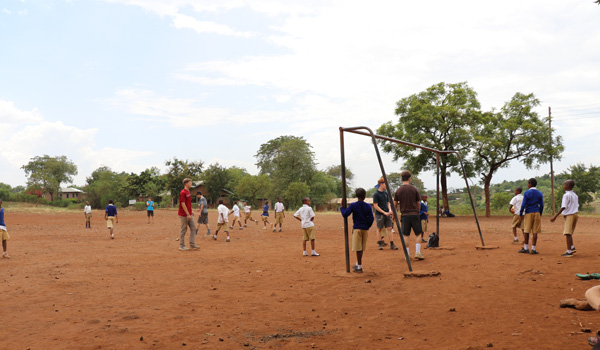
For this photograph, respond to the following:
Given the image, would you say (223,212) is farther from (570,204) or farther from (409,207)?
(570,204)

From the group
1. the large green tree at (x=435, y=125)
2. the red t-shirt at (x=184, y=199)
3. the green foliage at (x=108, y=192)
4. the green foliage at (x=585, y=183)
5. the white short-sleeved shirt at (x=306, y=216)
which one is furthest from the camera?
the green foliage at (x=108, y=192)

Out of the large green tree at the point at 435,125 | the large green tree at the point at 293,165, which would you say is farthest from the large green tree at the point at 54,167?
the large green tree at the point at 435,125

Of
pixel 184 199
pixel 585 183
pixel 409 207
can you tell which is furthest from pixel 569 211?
pixel 585 183

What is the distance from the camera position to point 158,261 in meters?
11.4

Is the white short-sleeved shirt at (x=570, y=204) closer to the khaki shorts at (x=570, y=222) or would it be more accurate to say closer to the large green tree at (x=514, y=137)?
the khaki shorts at (x=570, y=222)

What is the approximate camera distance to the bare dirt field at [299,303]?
4.89m

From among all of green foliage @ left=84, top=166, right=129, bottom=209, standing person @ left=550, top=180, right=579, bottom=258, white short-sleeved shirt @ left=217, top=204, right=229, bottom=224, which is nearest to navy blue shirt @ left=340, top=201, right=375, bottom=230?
standing person @ left=550, top=180, right=579, bottom=258

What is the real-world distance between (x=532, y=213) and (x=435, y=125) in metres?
23.9

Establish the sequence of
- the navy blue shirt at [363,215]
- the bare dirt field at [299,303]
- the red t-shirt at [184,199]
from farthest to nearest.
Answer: the red t-shirt at [184,199]
the navy blue shirt at [363,215]
the bare dirt field at [299,303]

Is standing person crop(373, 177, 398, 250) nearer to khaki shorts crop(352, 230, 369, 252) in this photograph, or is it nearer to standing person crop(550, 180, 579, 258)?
khaki shorts crop(352, 230, 369, 252)

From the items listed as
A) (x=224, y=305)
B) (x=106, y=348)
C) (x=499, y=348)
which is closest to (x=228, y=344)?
(x=106, y=348)

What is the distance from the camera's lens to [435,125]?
110 feet

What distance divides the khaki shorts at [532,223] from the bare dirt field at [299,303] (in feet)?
2.06

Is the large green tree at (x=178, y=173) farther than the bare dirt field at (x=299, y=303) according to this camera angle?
Yes
